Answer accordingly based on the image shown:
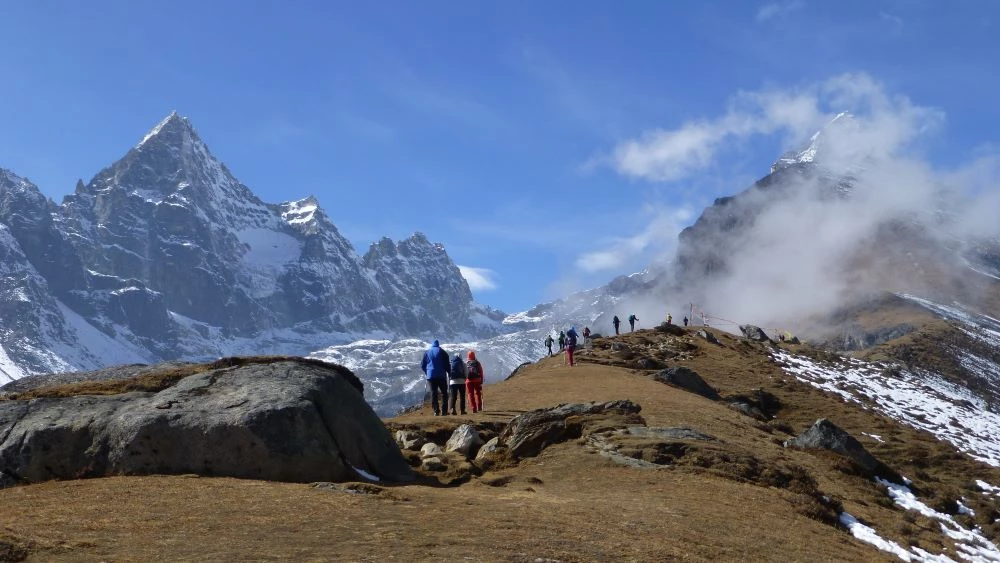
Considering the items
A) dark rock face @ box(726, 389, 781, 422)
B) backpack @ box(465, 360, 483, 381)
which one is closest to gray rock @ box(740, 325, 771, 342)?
dark rock face @ box(726, 389, 781, 422)

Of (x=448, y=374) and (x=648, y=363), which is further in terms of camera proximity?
(x=648, y=363)

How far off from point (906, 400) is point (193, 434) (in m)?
49.6

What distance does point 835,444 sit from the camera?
27.9 metres

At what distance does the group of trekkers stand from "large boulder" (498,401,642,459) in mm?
6429

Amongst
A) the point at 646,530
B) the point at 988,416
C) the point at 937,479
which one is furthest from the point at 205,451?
the point at 988,416

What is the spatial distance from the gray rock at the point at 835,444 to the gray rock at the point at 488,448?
11.0m

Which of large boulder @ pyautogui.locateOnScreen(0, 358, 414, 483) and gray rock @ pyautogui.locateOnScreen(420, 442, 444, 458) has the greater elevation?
large boulder @ pyautogui.locateOnScreen(0, 358, 414, 483)

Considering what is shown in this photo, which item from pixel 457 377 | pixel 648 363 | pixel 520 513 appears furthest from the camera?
pixel 648 363

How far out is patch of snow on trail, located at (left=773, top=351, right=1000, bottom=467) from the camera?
47.0 metres

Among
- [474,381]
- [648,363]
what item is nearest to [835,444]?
[474,381]

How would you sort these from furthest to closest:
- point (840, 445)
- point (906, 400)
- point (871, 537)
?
point (906, 400) < point (840, 445) < point (871, 537)

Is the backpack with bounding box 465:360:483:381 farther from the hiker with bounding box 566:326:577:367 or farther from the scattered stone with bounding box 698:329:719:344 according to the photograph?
the scattered stone with bounding box 698:329:719:344

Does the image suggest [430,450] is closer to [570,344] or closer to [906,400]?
[570,344]

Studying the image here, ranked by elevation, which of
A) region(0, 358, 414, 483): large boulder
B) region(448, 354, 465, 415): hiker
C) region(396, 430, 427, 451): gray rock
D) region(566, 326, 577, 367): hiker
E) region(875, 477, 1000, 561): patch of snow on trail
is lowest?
region(875, 477, 1000, 561): patch of snow on trail
